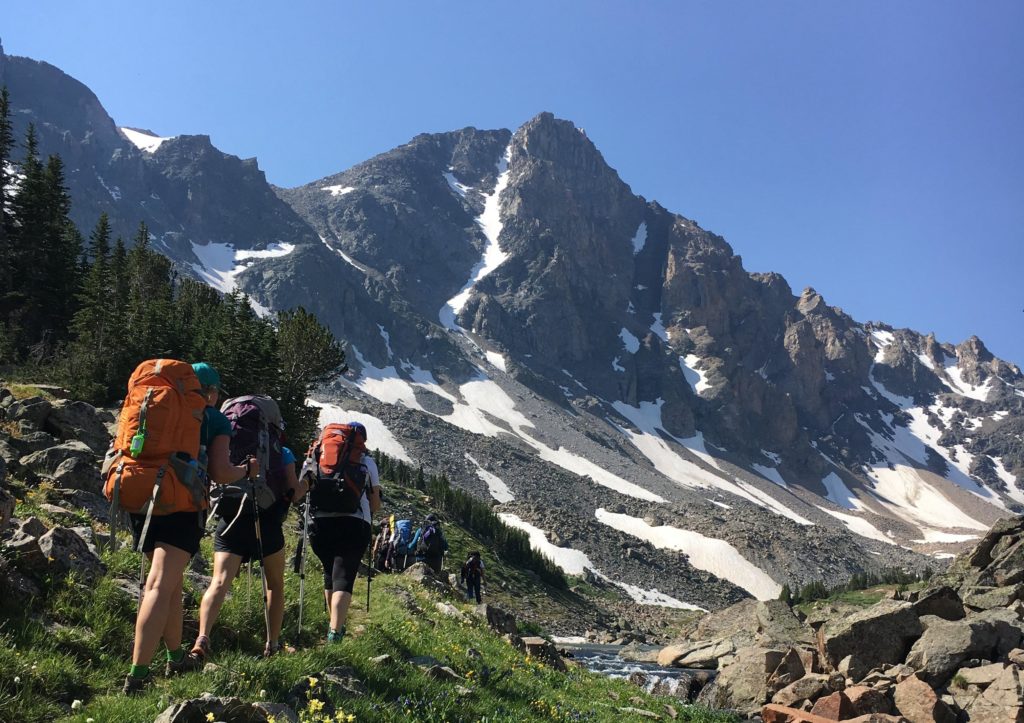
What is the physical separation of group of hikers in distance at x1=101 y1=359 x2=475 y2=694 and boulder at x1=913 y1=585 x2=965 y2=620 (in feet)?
75.5

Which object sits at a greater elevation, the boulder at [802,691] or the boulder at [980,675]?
the boulder at [980,675]

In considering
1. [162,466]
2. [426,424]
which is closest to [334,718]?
[162,466]

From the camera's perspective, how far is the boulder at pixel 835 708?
16.5 m

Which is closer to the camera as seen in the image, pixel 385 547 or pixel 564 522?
pixel 385 547

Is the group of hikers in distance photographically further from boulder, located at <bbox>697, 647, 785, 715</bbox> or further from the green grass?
boulder, located at <bbox>697, 647, 785, 715</bbox>

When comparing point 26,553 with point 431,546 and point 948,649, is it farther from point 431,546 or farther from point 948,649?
point 948,649

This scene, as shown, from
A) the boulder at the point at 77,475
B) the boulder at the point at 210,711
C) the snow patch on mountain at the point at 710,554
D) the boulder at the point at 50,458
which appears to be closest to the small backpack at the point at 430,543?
the boulder at the point at 77,475

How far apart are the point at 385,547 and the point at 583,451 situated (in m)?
165

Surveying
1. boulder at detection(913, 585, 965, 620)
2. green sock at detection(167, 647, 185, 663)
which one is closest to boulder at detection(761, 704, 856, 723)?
boulder at detection(913, 585, 965, 620)

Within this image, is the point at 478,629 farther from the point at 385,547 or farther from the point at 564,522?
the point at 564,522

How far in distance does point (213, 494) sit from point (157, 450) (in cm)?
173

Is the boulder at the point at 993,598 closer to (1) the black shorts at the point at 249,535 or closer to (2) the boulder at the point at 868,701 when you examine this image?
(2) the boulder at the point at 868,701

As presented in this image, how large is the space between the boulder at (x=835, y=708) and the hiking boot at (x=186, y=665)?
16172 millimetres

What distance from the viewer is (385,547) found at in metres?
25.0
